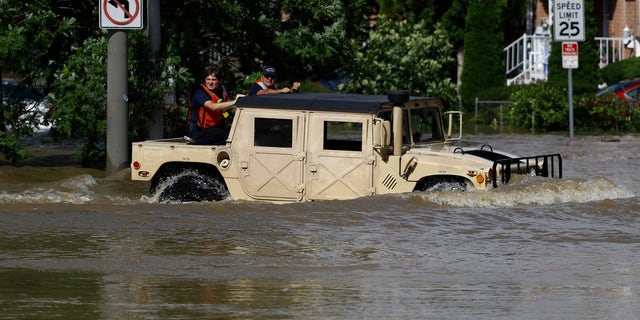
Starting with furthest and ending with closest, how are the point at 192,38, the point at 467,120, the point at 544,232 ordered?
the point at 467,120, the point at 192,38, the point at 544,232

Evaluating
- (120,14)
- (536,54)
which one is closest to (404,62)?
(536,54)

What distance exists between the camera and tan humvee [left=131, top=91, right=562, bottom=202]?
1420 cm

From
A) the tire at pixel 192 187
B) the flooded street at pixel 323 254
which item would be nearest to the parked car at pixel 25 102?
the flooded street at pixel 323 254

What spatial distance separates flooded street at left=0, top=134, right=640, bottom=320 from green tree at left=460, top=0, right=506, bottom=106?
2104 centimetres

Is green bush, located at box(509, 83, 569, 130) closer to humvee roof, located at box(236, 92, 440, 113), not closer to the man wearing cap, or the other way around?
the man wearing cap

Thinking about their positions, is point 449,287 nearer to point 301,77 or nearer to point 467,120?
point 301,77

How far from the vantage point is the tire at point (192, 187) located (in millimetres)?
14844

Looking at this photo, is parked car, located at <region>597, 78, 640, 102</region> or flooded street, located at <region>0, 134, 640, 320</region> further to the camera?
parked car, located at <region>597, 78, 640, 102</region>

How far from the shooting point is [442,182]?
14.2 metres

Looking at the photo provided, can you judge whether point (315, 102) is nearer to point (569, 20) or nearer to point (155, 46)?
point (155, 46)

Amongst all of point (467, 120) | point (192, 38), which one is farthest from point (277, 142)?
point (467, 120)

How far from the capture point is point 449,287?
1012 centimetres

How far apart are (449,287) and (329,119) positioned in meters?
4.58

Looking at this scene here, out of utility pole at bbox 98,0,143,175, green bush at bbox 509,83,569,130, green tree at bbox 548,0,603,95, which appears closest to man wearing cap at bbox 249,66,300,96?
utility pole at bbox 98,0,143,175
